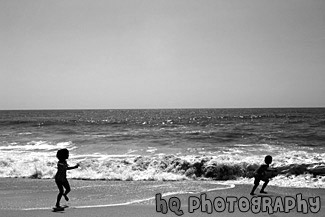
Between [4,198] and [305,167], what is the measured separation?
10318 mm

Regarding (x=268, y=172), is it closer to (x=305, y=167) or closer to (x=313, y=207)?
(x=313, y=207)

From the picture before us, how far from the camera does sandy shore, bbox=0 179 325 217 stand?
6703 mm

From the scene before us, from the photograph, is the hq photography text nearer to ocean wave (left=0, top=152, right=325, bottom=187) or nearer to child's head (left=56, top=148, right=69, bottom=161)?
child's head (left=56, top=148, right=69, bottom=161)

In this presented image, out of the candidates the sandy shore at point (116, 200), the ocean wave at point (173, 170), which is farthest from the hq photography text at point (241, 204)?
the ocean wave at point (173, 170)

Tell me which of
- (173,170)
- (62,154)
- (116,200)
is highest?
(62,154)

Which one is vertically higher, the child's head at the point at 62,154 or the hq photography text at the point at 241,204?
the child's head at the point at 62,154

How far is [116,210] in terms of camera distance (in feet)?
22.6

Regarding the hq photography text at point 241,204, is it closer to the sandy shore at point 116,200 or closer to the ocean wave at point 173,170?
the sandy shore at point 116,200

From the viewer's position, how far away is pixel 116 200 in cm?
782

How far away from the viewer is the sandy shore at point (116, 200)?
6703 mm

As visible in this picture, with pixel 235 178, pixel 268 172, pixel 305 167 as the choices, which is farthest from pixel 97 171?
pixel 305 167

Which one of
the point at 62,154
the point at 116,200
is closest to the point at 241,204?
the point at 116,200

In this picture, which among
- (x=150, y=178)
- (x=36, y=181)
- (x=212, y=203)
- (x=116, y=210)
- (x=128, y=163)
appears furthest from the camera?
(x=128, y=163)

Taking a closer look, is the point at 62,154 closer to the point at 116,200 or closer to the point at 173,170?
the point at 116,200
